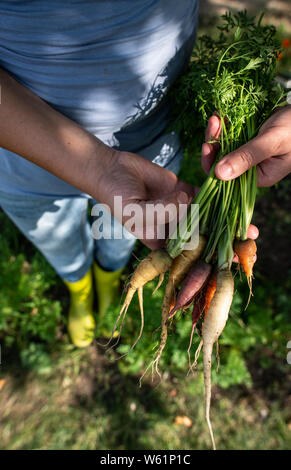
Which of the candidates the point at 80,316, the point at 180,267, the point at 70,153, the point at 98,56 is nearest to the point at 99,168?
the point at 70,153

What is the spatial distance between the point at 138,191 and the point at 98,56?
0.44 metres

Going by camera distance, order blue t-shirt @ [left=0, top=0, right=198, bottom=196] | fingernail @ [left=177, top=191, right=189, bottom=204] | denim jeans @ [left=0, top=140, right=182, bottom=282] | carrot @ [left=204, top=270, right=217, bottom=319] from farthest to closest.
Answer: denim jeans @ [left=0, top=140, right=182, bottom=282] → carrot @ [left=204, top=270, right=217, bottom=319] → fingernail @ [left=177, top=191, right=189, bottom=204] → blue t-shirt @ [left=0, top=0, right=198, bottom=196]

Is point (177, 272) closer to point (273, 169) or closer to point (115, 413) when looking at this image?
point (273, 169)

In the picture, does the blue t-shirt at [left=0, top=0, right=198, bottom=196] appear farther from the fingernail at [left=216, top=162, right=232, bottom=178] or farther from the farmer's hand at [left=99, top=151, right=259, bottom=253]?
the fingernail at [left=216, top=162, right=232, bottom=178]

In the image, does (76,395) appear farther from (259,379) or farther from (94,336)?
(259,379)

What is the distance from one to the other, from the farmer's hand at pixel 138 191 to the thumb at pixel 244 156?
0.60 ft

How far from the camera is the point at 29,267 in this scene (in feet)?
8.19

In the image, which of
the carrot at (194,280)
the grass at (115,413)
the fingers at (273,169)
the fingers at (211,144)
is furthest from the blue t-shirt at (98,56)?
the grass at (115,413)

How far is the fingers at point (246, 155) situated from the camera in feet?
3.52

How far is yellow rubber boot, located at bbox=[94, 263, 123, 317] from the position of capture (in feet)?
7.34

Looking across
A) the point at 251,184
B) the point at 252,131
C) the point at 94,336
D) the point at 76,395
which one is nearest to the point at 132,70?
the point at 252,131

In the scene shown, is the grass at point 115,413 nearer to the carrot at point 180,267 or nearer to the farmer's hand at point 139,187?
the carrot at point 180,267

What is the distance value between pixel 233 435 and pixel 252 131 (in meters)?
1.89

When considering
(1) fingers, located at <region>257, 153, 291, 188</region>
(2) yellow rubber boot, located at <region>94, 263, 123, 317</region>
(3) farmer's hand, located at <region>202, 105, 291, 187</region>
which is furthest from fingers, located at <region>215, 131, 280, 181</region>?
(2) yellow rubber boot, located at <region>94, 263, 123, 317</region>
